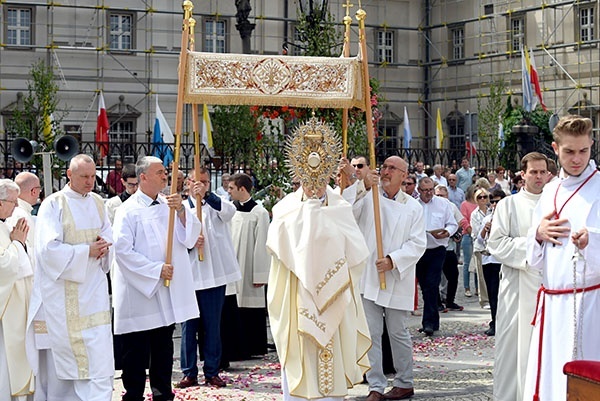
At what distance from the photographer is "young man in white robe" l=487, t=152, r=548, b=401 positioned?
8258mm

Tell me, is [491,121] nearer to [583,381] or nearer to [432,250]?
[432,250]

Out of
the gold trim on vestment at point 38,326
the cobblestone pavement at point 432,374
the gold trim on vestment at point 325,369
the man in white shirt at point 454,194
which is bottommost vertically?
the cobblestone pavement at point 432,374

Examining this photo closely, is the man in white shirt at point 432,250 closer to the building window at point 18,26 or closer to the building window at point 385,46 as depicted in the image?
the building window at point 18,26

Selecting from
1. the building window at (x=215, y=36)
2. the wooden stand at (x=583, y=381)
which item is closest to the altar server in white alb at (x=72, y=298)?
the wooden stand at (x=583, y=381)

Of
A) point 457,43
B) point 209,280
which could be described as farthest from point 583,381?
point 457,43

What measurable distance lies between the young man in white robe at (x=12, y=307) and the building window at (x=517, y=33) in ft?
103

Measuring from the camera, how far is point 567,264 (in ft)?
21.1

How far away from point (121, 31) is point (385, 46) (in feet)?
34.1

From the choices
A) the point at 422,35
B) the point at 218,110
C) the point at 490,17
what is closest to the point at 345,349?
the point at 218,110

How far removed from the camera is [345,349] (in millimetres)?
7723

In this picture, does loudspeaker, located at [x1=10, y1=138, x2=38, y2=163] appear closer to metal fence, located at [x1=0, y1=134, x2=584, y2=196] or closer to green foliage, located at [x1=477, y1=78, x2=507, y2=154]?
metal fence, located at [x1=0, y1=134, x2=584, y2=196]

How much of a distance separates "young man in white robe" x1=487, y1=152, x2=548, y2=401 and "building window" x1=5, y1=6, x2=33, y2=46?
93.6 feet

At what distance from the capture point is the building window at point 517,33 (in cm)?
3816

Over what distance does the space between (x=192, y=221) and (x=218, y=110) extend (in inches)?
785
